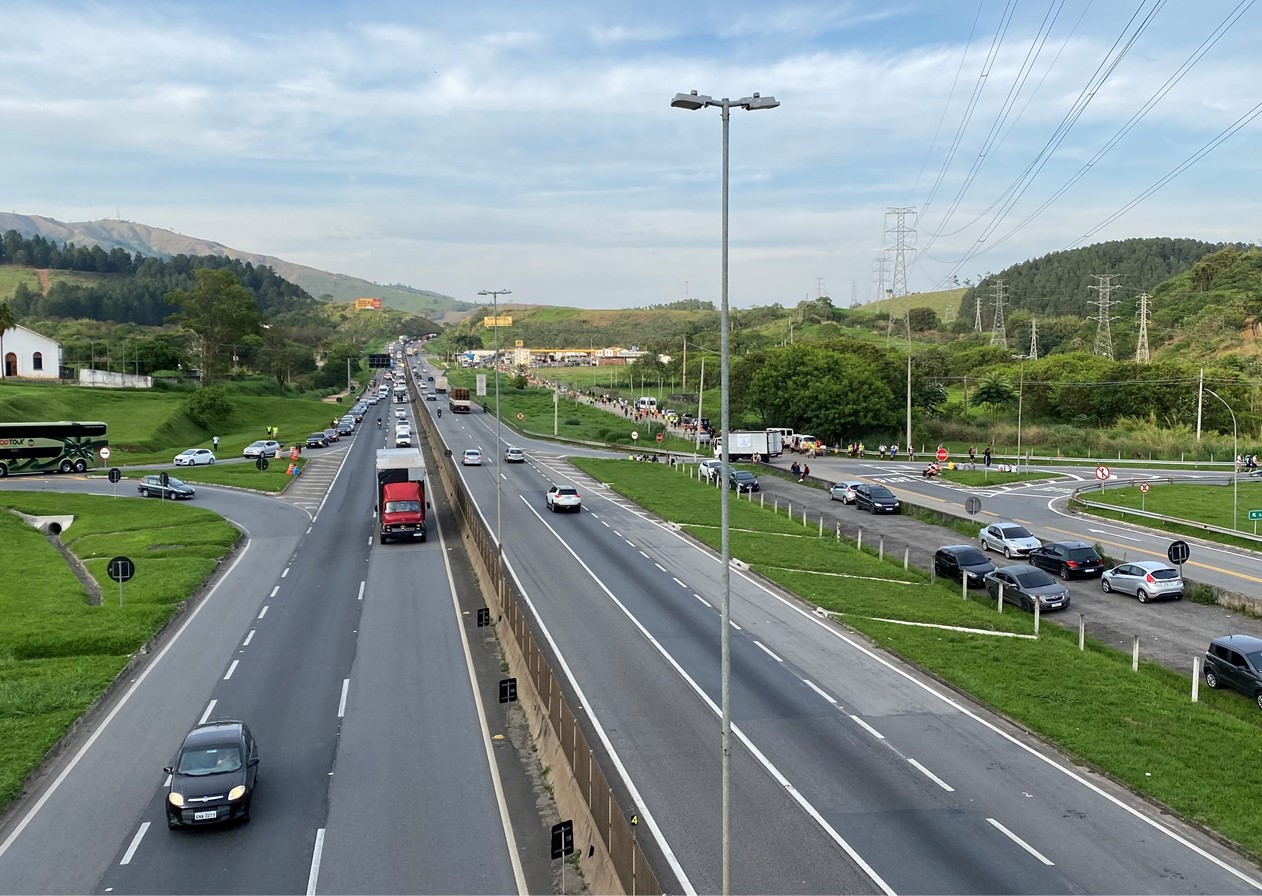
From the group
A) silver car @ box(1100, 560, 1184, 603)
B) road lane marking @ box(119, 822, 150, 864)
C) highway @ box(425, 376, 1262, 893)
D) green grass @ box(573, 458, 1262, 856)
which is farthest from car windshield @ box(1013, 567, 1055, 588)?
road lane marking @ box(119, 822, 150, 864)

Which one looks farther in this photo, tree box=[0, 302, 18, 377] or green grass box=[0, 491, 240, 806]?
tree box=[0, 302, 18, 377]

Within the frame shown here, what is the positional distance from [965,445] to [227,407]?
77.5 m

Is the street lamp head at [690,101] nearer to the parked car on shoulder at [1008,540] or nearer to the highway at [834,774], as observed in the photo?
the highway at [834,774]

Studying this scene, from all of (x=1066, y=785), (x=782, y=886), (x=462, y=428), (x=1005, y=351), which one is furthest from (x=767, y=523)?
(x=1005, y=351)

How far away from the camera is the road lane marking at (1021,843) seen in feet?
51.8

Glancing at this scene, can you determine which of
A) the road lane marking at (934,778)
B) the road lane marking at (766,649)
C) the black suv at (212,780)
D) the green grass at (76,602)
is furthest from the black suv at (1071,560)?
the green grass at (76,602)

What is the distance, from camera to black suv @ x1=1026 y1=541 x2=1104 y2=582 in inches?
1486

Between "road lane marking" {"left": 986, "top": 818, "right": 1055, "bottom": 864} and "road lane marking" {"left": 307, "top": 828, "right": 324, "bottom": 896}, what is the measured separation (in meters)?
11.3

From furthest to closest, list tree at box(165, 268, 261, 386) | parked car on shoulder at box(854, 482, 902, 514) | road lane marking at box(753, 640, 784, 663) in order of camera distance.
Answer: tree at box(165, 268, 261, 386)
parked car on shoulder at box(854, 482, 902, 514)
road lane marking at box(753, 640, 784, 663)

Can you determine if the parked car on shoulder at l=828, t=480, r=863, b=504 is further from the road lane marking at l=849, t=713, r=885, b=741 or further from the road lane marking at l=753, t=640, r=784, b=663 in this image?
the road lane marking at l=849, t=713, r=885, b=741

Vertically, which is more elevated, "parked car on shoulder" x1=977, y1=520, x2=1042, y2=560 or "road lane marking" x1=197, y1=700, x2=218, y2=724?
"parked car on shoulder" x1=977, y1=520, x2=1042, y2=560

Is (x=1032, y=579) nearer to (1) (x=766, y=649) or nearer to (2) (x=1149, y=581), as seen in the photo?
A: (2) (x=1149, y=581)

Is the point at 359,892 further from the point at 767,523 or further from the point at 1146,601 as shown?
the point at 767,523

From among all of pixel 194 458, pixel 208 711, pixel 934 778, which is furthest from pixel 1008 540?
pixel 194 458
